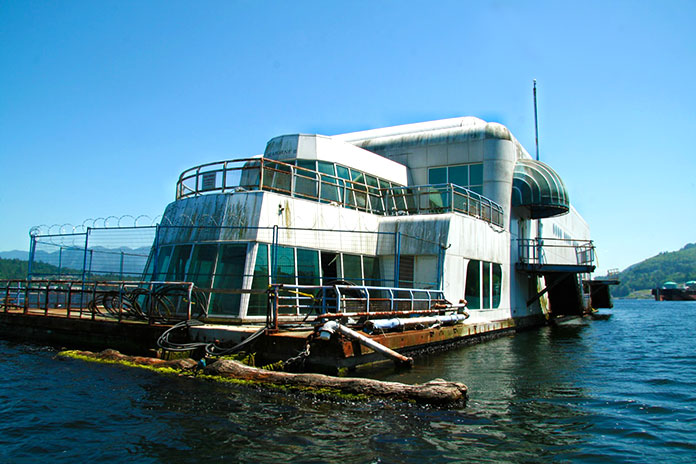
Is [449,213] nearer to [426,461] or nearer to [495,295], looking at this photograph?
[495,295]

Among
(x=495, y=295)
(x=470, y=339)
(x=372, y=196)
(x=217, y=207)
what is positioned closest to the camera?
Result: (x=217, y=207)

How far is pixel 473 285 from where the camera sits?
21.2 metres

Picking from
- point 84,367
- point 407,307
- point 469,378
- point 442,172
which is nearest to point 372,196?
point 442,172

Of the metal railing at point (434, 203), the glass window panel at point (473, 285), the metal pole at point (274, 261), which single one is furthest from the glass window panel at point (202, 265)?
the glass window panel at point (473, 285)

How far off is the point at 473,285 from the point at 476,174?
5924mm

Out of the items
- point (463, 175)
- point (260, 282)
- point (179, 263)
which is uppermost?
point (463, 175)

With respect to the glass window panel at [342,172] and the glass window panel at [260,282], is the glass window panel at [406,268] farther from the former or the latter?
the glass window panel at [260,282]

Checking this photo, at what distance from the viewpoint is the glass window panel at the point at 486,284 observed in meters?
22.1

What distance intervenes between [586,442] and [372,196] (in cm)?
1464

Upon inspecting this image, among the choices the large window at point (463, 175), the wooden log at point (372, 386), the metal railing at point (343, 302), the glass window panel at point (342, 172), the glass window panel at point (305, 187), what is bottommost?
the wooden log at point (372, 386)

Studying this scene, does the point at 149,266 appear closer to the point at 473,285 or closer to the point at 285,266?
the point at 285,266

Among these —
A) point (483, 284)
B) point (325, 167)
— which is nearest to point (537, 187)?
point (483, 284)

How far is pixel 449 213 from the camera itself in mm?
19516

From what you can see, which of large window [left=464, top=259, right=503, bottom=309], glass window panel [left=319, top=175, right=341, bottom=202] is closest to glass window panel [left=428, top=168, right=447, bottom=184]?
large window [left=464, top=259, right=503, bottom=309]
